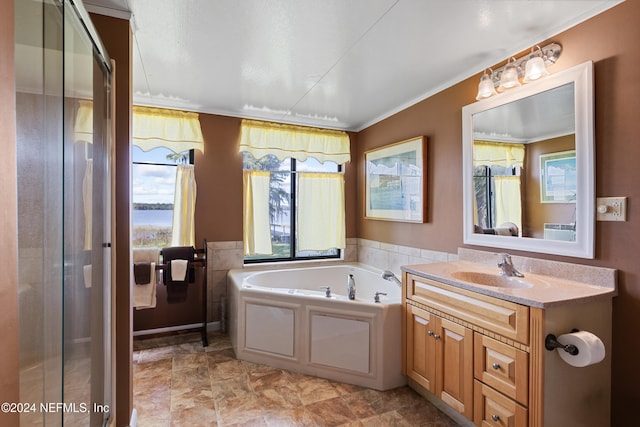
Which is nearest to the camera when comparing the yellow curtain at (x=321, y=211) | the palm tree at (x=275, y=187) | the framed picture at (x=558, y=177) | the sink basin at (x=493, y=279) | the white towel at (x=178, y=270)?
the framed picture at (x=558, y=177)

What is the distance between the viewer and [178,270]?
2.82 m

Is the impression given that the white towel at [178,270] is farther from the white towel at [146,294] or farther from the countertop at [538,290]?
the countertop at [538,290]

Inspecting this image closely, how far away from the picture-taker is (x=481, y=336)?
64.1 inches

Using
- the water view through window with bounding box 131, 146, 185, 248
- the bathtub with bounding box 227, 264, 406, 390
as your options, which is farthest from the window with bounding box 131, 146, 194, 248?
the bathtub with bounding box 227, 264, 406, 390

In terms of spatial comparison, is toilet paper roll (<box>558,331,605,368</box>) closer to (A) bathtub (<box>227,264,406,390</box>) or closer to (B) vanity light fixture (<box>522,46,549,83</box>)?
(A) bathtub (<box>227,264,406,390</box>)

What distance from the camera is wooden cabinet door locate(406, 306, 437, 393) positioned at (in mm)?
1963

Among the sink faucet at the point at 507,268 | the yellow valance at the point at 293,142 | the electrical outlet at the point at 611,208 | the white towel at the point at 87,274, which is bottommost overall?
the sink faucet at the point at 507,268

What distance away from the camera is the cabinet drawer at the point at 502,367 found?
1409mm

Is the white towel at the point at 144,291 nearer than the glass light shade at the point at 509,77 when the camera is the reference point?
No

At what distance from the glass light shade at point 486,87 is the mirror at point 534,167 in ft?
0.26

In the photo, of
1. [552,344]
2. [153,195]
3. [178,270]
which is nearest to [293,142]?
[153,195]

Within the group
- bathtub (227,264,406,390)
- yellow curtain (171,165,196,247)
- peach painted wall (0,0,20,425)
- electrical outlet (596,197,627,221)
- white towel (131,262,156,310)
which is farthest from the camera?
yellow curtain (171,165,196,247)

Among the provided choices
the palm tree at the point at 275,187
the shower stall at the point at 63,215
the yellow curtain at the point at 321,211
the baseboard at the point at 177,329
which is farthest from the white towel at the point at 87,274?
the yellow curtain at the point at 321,211

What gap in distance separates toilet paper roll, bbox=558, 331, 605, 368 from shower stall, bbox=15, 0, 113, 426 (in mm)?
1989
